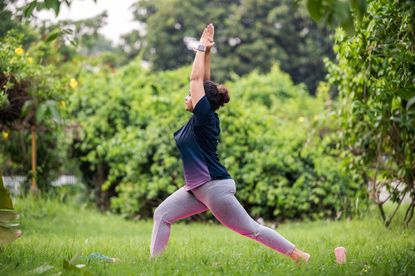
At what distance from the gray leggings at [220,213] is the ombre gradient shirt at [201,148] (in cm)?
7

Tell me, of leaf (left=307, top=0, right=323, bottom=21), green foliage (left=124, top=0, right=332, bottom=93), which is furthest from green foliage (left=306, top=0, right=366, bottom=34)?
green foliage (left=124, top=0, right=332, bottom=93)

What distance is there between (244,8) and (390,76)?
28.9 metres

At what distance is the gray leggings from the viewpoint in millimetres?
4273

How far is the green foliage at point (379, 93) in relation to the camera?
5.14 metres

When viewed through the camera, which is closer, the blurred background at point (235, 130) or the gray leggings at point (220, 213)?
the gray leggings at point (220, 213)

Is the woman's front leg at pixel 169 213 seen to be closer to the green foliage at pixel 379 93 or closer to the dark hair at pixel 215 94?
the dark hair at pixel 215 94

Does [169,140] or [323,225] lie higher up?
[169,140]

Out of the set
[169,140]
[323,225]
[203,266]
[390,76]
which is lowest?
[323,225]

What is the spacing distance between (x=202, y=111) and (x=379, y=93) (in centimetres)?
223

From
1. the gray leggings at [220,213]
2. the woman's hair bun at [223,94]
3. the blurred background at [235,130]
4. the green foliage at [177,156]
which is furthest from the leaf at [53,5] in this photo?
the green foliage at [177,156]

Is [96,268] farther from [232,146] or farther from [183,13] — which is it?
[183,13]

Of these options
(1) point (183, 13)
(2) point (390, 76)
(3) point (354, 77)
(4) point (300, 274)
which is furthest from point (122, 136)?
(1) point (183, 13)

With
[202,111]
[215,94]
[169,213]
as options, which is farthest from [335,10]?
[169,213]

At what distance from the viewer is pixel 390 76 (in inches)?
216
